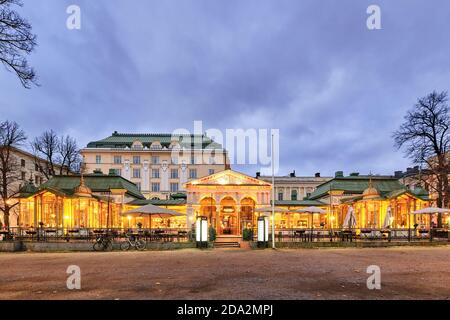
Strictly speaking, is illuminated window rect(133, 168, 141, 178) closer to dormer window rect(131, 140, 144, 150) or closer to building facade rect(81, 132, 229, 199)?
building facade rect(81, 132, 229, 199)

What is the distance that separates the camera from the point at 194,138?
3393 inches

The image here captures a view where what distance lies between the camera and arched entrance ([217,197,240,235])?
168ft

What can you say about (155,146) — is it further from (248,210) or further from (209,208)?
(248,210)

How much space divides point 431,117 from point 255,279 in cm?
3480

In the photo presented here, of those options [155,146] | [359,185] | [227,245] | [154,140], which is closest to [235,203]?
[359,185]

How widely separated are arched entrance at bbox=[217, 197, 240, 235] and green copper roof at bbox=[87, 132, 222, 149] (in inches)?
1237

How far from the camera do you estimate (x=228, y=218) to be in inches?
2068

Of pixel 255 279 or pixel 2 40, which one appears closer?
pixel 255 279

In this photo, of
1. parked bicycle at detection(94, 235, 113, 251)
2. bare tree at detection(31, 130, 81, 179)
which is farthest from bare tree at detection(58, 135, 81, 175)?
parked bicycle at detection(94, 235, 113, 251)

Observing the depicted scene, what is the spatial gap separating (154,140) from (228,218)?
39.5 m

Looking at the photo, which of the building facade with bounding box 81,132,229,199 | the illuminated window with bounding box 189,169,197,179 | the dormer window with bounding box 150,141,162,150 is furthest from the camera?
the dormer window with bounding box 150,141,162,150

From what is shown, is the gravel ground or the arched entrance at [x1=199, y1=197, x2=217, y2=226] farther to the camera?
the arched entrance at [x1=199, y1=197, x2=217, y2=226]
